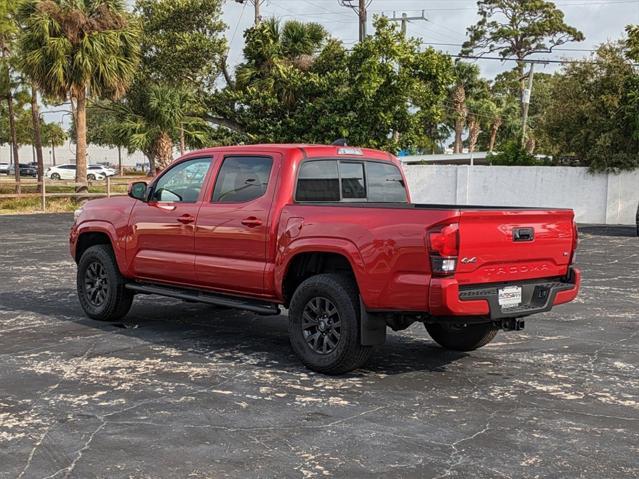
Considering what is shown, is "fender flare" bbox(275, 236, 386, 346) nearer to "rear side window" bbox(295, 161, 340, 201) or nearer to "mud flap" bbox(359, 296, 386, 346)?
"mud flap" bbox(359, 296, 386, 346)

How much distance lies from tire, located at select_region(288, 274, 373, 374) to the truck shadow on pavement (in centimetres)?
23

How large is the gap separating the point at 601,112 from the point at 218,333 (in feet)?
73.8

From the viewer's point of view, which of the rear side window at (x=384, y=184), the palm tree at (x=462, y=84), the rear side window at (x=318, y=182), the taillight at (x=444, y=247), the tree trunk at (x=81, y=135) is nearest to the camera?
the taillight at (x=444, y=247)

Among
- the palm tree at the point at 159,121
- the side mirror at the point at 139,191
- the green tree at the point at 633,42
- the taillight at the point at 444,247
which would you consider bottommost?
the taillight at the point at 444,247

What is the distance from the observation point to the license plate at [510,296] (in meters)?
6.01

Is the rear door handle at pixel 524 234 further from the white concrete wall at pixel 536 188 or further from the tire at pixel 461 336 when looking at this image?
the white concrete wall at pixel 536 188

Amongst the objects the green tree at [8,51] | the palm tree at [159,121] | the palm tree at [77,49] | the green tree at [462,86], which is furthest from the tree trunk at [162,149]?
the green tree at [462,86]

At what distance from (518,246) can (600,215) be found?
2323 cm

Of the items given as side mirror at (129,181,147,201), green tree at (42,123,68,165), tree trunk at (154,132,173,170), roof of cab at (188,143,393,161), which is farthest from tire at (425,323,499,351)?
green tree at (42,123,68,165)

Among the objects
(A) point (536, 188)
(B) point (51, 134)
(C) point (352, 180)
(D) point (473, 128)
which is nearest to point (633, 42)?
(A) point (536, 188)

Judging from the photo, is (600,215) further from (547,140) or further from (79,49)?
(79,49)

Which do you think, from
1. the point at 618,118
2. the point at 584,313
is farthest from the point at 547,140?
the point at 584,313

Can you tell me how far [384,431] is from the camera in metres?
5.02

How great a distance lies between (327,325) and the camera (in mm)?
6426
